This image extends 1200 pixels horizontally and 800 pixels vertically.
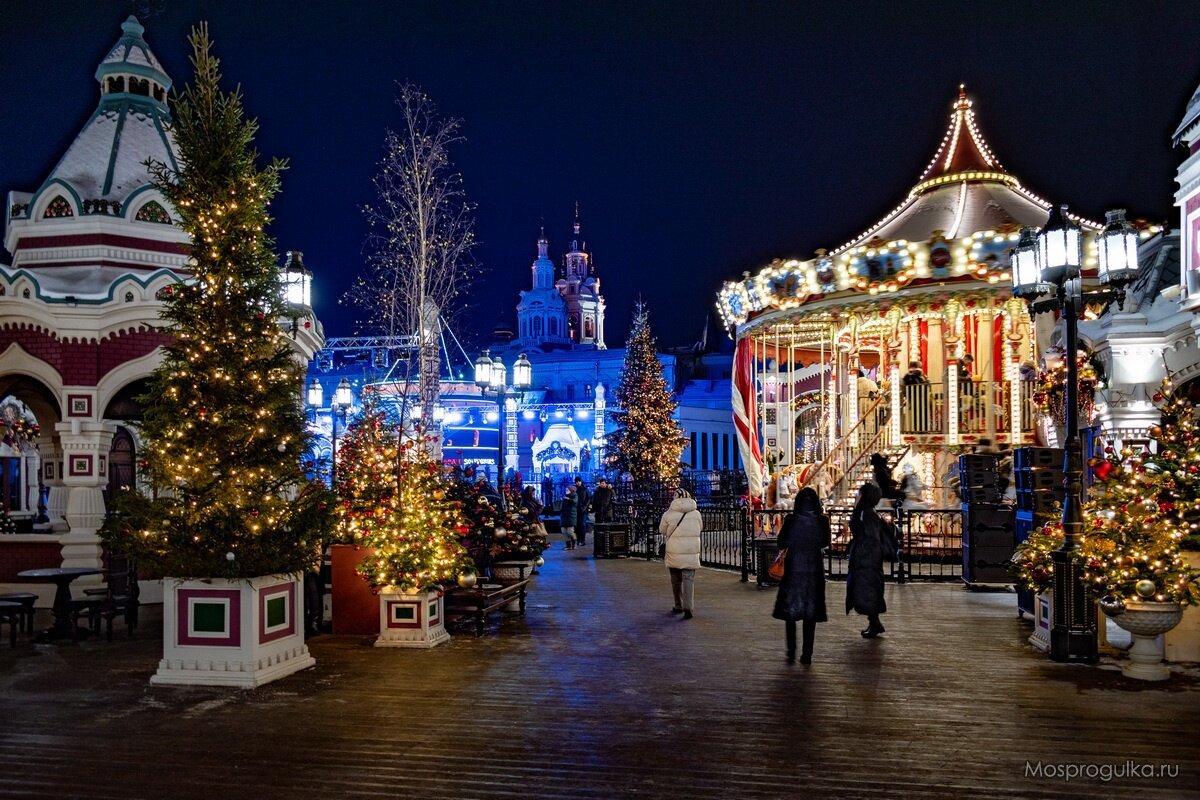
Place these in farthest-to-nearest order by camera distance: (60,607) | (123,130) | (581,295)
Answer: (581,295) < (123,130) < (60,607)

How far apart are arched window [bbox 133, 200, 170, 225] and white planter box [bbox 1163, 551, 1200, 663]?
14.1 m

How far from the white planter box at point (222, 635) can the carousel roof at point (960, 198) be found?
13.5m

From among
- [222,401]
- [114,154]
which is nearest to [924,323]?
[114,154]

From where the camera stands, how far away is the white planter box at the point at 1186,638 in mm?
8562

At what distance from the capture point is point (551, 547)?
2364cm

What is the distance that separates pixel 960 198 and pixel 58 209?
16239 mm

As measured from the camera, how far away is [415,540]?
9844 mm

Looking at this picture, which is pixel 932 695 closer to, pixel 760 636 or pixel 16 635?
pixel 760 636

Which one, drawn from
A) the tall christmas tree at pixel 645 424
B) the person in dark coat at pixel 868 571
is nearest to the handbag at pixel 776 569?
the person in dark coat at pixel 868 571

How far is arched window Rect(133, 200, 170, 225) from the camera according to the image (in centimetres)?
1488

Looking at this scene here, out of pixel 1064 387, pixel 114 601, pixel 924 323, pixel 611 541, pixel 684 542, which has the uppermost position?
pixel 924 323

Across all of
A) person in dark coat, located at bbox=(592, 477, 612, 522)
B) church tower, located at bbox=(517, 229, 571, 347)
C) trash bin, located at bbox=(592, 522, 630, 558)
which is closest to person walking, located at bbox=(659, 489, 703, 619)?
trash bin, located at bbox=(592, 522, 630, 558)

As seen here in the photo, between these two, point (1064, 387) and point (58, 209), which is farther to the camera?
point (1064, 387)

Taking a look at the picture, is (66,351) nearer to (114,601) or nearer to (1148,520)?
(114,601)
